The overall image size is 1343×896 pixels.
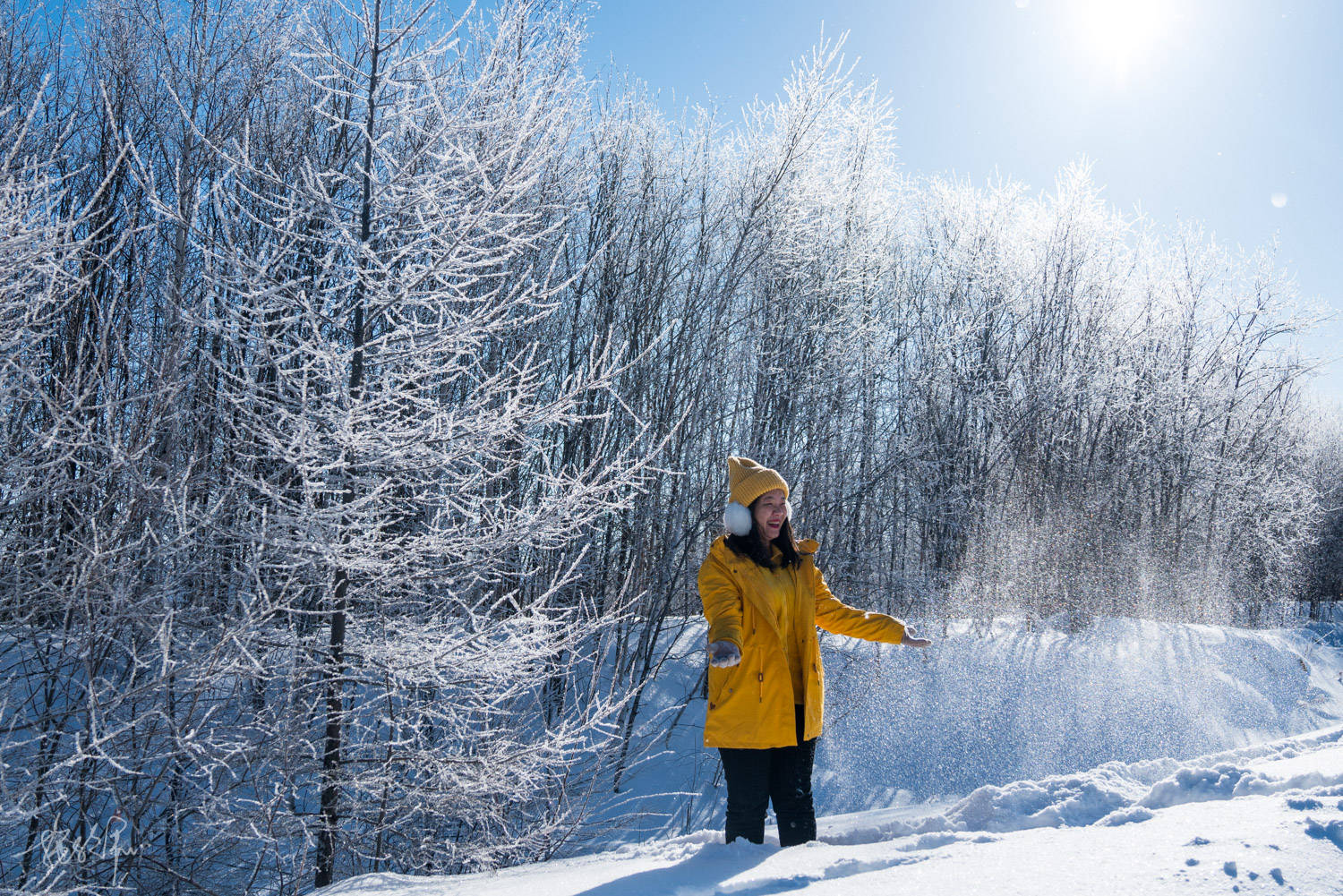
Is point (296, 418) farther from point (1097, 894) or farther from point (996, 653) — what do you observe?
point (996, 653)

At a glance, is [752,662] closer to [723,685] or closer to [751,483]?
[723,685]

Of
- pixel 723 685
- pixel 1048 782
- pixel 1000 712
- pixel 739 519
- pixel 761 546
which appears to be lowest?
pixel 1000 712

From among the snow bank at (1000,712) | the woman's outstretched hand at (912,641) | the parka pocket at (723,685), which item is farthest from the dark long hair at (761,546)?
the snow bank at (1000,712)

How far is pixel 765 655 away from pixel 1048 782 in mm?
1501

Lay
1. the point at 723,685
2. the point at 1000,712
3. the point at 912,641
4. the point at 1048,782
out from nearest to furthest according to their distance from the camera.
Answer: the point at 723,685 → the point at 912,641 → the point at 1048,782 → the point at 1000,712

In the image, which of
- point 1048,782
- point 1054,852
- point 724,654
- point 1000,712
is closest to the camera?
point 1054,852

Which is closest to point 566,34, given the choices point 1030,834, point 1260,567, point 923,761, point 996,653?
point 1030,834

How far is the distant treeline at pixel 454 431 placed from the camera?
3.60 metres

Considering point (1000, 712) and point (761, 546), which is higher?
point (761, 546)

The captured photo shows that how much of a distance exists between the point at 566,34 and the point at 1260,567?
20.3 meters

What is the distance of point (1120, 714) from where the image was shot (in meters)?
7.52

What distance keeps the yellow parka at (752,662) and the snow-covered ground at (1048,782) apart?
41 cm

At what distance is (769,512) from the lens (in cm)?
320

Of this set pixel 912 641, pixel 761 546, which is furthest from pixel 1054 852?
pixel 761 546
